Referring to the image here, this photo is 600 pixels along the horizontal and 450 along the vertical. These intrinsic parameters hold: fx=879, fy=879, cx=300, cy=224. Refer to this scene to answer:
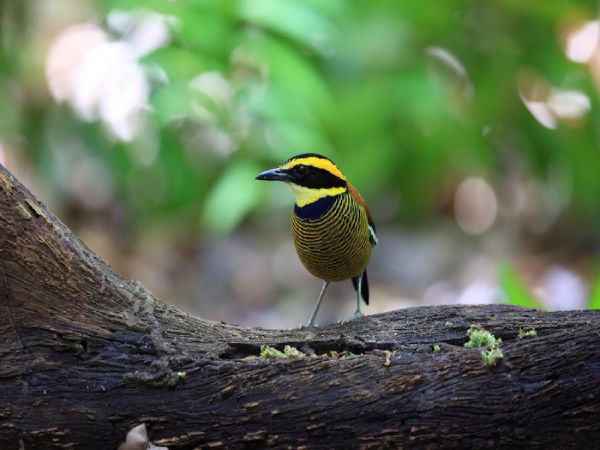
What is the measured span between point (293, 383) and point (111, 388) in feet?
2.36

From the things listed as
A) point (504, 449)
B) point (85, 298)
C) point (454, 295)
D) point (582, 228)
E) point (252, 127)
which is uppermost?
point (582, 228)

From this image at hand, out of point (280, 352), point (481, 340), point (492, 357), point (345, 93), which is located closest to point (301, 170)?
point (280, 352)

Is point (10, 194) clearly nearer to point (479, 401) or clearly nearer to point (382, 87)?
point (479, 401)

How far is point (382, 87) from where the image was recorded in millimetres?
7719

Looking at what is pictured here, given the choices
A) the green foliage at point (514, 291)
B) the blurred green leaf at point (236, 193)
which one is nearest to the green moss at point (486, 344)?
the green foliage at point (514, 291)

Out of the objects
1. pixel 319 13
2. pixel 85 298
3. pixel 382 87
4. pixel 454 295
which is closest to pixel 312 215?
pixel 85 298

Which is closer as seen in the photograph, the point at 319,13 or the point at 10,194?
the point at 10,194

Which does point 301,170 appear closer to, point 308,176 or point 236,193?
point 308,176

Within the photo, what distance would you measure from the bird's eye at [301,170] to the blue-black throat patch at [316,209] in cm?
16

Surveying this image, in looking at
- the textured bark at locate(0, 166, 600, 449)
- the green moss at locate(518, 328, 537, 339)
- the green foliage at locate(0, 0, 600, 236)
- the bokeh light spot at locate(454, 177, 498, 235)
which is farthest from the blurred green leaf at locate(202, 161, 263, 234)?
the green moss at locate(518, 328, 537, 339)

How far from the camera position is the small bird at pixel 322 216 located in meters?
4.59

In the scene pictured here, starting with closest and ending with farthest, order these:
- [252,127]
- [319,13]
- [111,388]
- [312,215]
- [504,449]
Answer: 1. [504,449]
2. [111,388]
3. [312,215]
4. [319,13]
5. [252,127]

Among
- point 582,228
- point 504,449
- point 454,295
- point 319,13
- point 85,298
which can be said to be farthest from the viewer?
point 582,228

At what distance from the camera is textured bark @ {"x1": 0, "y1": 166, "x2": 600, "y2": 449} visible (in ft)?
10.4
